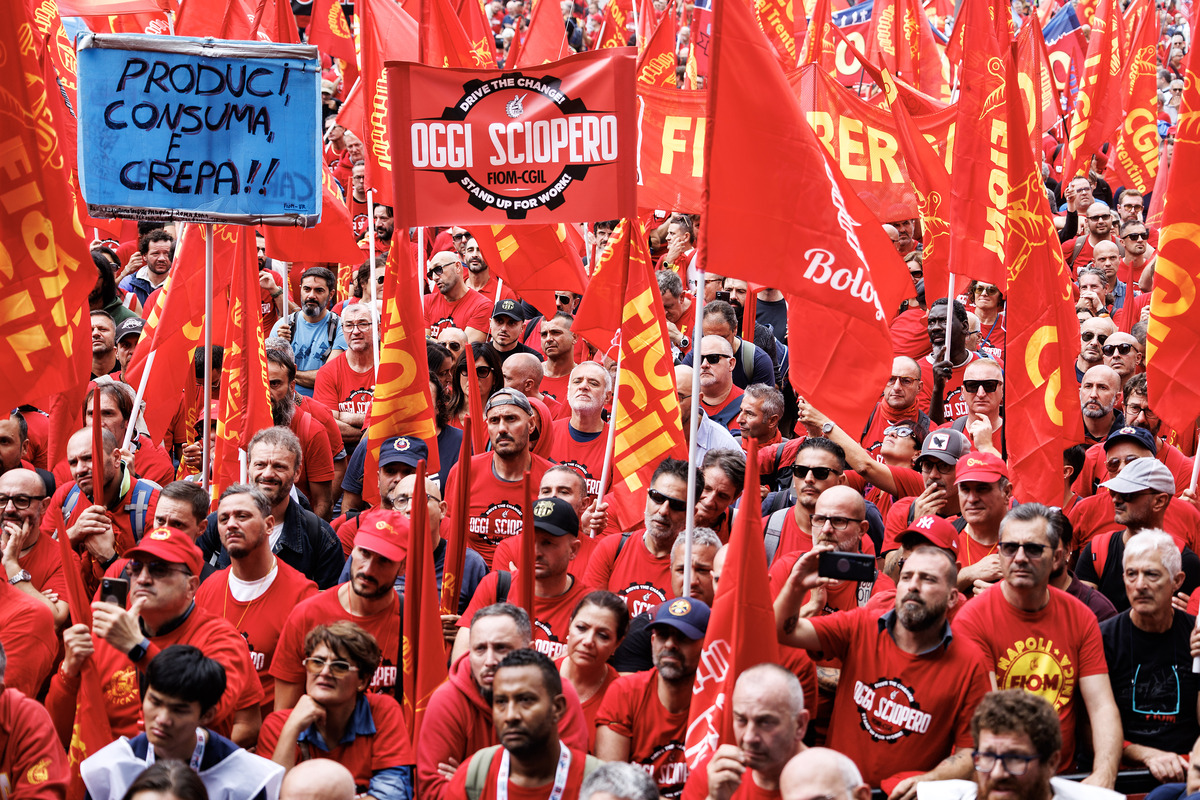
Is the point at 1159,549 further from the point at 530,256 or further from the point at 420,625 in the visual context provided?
the point at 530,256

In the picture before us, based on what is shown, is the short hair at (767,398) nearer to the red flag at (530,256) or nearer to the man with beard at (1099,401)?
the red flag at (530,256)

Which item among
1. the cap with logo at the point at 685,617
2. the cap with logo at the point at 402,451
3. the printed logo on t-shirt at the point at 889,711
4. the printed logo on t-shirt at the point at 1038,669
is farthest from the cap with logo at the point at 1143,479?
the cap with logo at the point at 402,451

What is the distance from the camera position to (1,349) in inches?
243

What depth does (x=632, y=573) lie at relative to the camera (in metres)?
7.08

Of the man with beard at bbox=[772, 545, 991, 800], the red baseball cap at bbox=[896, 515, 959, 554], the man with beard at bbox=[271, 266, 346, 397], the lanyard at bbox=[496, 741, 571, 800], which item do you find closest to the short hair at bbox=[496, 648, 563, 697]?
the lanyard at bbox=[496, 741, 571, 800]

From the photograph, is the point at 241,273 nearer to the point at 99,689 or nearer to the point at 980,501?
the point at 99,689

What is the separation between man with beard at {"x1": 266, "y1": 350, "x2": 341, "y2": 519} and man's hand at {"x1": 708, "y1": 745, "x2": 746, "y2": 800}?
436cm

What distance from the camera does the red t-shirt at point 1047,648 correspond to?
6027mm

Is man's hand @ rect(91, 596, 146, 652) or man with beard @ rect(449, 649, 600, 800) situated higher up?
man's hand @ rect(91, 596, 146, 652)

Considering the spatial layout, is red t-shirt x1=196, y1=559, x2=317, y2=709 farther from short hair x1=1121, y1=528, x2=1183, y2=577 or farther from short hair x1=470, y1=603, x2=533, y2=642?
short hair x1=1121, y1=528, x2=1183, y2=577

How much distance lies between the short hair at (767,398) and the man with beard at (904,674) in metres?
2.70

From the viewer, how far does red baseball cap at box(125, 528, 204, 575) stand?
238 inches

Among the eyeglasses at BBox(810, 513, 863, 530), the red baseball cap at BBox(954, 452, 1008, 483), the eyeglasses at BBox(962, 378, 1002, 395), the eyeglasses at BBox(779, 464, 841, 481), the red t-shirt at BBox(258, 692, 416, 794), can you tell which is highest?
the eyeglasses at BBox(962, 378, 1002, 395)

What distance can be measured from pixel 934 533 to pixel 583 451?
8.79ft
